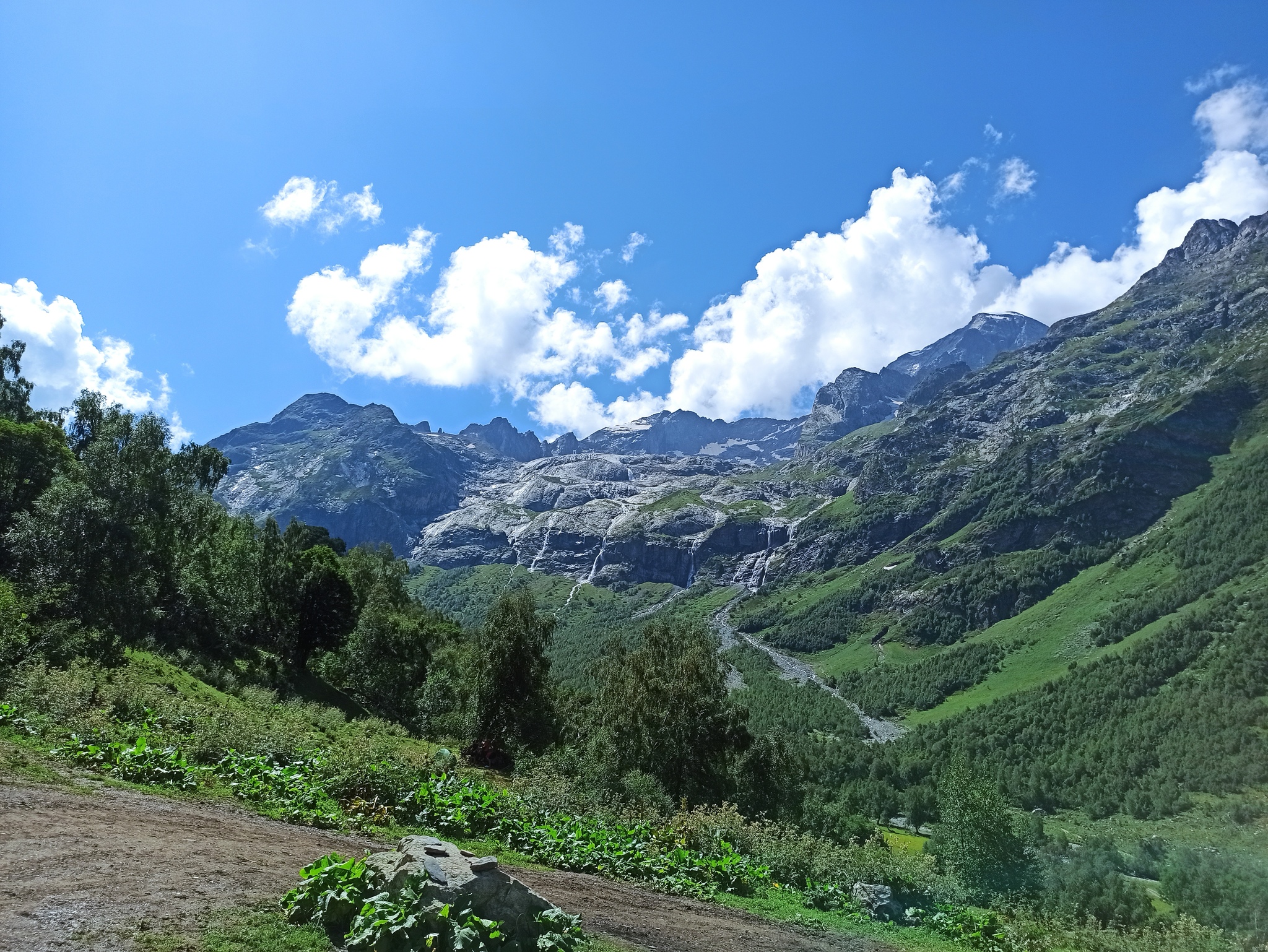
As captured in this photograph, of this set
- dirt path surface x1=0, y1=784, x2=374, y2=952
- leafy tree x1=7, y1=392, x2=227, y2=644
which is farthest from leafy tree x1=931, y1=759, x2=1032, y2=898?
leafy tree x1=7, y1=392, x2=227, y2=644

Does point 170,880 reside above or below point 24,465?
below

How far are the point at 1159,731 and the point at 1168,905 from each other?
152m

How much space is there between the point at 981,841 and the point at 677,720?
68.6ft

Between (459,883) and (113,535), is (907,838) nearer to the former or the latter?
(113,535)

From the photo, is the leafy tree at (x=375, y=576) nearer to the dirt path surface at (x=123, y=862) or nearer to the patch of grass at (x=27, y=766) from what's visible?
the patch of grass at (x=27, y=766)

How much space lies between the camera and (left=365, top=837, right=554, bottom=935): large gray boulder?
10.8m

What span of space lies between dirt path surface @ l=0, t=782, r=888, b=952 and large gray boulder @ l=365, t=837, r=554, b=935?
242 cm

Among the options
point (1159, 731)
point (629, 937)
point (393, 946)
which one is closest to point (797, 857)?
point (629, 937)

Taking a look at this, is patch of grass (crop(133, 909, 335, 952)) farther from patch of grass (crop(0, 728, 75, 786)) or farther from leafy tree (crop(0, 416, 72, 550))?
leafy tree (crop(0, 416, 72, 550))

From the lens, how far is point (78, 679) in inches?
925

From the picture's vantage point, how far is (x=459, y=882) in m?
10.9

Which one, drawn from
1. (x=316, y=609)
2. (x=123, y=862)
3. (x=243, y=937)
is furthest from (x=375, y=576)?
(x=243, y=937)

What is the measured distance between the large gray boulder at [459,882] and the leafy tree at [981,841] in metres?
30.6

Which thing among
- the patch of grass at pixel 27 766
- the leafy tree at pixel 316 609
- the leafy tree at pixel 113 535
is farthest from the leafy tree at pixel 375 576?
the patch of grass at pixel 27 766
